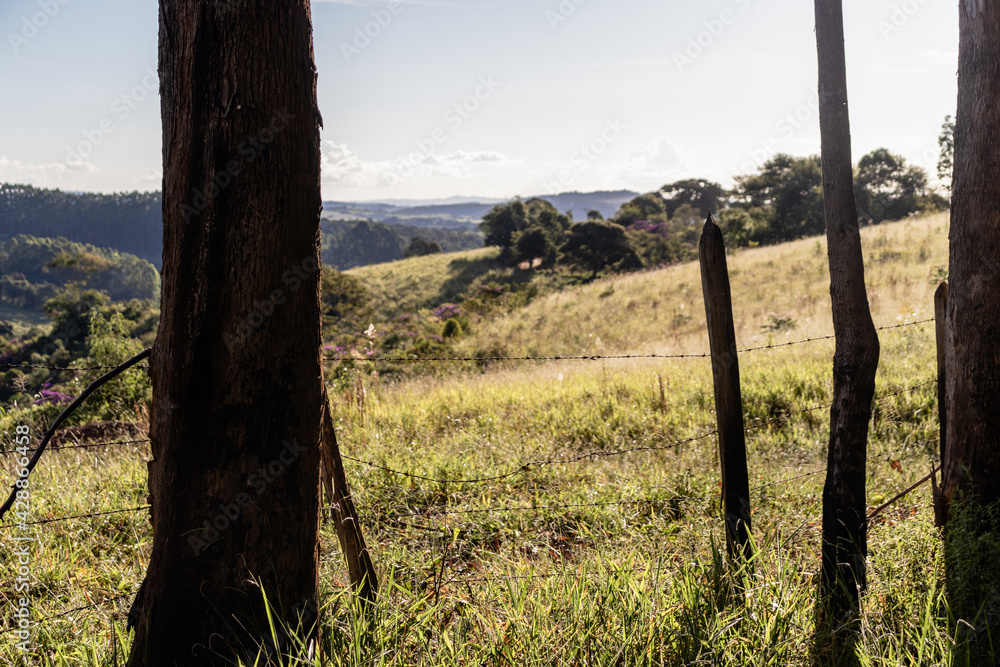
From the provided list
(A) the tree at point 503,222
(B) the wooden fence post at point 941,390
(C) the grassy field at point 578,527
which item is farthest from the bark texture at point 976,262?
(A) the tree at point 503,222

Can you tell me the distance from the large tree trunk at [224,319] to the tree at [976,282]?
2853mm

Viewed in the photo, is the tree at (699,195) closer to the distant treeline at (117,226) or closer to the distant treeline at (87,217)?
the distant treeline at (117,226)

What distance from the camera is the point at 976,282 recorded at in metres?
2.69

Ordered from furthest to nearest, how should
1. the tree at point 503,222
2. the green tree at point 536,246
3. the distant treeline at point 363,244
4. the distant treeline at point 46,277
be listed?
the distant treeline at point 363,244 → the distant treeline at point 46,277 → the tree at point 503,222 → the green tree at point 536,246

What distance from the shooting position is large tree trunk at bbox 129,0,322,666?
180 cm

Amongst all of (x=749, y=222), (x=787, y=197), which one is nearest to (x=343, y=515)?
(x=749, y=222)


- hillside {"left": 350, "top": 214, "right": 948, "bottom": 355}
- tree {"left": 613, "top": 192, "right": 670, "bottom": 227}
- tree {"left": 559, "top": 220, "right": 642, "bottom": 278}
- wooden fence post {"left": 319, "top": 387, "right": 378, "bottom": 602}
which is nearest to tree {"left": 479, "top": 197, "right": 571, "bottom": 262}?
tree {"left": 559, "top": 220, "right": 642, "bottom": 278}

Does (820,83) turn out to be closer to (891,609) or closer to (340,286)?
(891,609)

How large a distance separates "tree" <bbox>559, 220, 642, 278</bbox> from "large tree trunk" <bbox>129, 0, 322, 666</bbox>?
34256 millimetres

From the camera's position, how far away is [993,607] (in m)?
2.13

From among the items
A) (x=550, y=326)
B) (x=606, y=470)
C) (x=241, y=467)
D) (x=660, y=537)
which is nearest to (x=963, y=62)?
(x=660, y=537)

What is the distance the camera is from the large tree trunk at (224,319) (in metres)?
1.80

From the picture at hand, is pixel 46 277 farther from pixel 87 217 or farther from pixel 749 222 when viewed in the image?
pixel 749 222

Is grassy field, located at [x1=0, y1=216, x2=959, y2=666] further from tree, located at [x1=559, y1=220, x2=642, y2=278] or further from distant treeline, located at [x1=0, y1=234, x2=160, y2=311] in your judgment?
distant treeline, located at [x1=0, y1=234, x2=160, y2=311]
